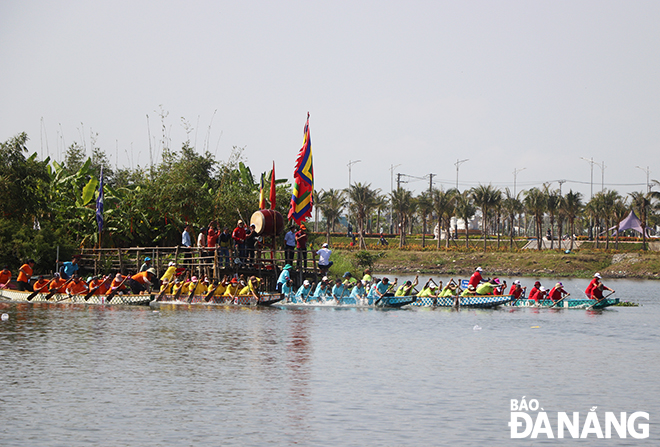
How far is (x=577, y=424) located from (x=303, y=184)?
94.6ft

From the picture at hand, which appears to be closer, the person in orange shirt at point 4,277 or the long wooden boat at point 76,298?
the long wooden boat at point 76,298

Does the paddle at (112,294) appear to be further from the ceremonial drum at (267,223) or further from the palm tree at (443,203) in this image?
the palm tree at (443,203)

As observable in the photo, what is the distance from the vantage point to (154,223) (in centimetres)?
5091

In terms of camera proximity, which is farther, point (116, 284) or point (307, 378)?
point (116, 284)

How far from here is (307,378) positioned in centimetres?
2045

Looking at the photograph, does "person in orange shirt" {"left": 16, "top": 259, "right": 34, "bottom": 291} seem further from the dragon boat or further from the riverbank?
the riverbank

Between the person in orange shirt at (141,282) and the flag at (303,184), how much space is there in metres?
8.79

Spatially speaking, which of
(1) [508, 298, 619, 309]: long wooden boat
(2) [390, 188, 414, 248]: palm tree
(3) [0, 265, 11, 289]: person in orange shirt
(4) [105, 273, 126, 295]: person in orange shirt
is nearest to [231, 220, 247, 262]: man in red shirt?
(4) [105, 273, 126, 295]: person in orange shirt

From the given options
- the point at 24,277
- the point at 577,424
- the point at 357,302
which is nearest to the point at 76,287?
the point at 24,277

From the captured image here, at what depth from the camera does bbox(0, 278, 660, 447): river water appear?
14.9m

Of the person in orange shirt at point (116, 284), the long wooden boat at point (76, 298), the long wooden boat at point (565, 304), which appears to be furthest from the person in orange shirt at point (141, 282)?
the long wooden boat at point (565, 304)

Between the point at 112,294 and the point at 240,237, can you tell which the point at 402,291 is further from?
the point at 112,294

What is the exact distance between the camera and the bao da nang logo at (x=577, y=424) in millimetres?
15062

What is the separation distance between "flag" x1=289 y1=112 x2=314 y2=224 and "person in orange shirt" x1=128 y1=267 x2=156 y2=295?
879 cm
